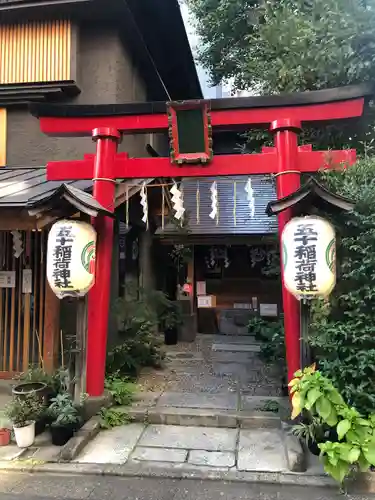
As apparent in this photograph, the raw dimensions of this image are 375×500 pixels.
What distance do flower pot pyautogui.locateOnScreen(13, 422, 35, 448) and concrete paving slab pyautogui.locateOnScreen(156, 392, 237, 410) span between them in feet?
6.37

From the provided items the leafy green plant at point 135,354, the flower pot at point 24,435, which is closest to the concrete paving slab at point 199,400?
the leafy green plant at point 135,354

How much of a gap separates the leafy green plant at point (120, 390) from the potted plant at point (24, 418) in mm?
1284

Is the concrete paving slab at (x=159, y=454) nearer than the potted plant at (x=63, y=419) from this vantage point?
Yes

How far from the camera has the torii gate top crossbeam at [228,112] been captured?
6215mm

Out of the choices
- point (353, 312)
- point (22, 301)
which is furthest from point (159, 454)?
point (22, 301)

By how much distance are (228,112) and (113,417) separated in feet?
16.3

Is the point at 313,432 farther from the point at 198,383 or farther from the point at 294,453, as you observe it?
the point at 198,383

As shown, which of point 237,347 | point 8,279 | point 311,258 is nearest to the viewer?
point 311,258

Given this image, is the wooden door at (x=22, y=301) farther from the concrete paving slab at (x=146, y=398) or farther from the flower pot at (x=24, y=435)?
the flower pot at (x=24, y=435)

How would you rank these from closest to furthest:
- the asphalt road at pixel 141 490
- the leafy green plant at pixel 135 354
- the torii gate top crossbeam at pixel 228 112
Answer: the asphalt road at pixel 141 490 < the torii gate top crossbeam at pixel 228 112 < the leafy green plant at pixel 135 354

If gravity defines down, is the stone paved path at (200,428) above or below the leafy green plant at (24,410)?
below

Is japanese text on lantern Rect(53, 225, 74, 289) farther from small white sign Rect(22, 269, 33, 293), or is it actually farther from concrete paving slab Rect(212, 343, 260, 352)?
concrete paving slab Rect(212, 343, 260, 352)

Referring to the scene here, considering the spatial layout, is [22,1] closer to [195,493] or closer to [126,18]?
[126,18]

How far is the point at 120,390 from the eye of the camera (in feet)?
22.1
